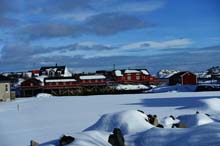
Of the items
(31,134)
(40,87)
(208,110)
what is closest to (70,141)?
(31,134)

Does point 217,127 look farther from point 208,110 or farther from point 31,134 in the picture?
point 208,110

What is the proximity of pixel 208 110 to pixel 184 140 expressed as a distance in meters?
13.7

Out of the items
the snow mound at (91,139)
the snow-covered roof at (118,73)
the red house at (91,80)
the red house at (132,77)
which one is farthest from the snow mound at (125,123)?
the snow-covered roof at (118,73)

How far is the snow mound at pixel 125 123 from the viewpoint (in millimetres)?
8992

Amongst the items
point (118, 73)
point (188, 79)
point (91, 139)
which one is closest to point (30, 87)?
point (118, 73)

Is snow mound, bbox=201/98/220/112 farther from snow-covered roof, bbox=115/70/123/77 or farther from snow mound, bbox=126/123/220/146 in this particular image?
snow-covered roof, bbox=115/70/123/77

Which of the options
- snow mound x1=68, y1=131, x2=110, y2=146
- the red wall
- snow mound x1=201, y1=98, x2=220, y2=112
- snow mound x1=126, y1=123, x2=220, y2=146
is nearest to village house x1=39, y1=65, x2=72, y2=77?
the red wall

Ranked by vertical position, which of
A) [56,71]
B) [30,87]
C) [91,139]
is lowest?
[30,87]

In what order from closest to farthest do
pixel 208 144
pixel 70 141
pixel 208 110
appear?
pixel 208 144
pixel 70 141
pixel 208 110

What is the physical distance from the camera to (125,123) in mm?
9203

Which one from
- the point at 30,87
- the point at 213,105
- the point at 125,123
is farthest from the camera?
the point at 30,87

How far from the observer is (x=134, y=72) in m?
86.2

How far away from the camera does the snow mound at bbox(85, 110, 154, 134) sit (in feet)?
29.5

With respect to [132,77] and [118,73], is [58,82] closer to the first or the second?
[118,73]
